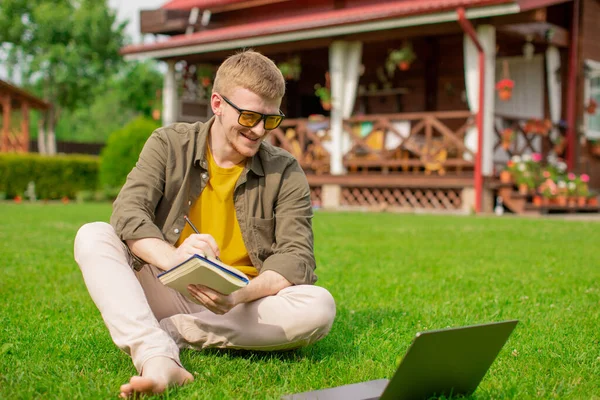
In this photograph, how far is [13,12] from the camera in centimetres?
3556

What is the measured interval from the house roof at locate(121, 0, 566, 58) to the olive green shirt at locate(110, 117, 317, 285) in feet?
32.0

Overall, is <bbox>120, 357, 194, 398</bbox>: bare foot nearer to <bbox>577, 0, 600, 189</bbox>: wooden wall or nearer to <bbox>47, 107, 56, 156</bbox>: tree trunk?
<bbox>577, 0, 600, 189</bbox>: wooden wall

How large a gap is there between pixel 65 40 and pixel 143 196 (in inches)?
1396

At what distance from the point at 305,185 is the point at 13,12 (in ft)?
119

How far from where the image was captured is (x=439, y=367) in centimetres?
236

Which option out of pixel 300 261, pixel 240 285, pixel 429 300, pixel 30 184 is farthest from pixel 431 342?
pixel 30 184

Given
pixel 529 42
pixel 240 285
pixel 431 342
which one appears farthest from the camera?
pixel 529 42

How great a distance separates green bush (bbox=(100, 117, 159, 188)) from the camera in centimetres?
1766

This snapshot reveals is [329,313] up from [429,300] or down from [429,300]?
up

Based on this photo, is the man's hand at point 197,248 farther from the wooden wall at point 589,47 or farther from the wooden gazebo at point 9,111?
the wooden gazebo at point 9,111

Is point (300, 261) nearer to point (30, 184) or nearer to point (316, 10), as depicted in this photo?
point (316, 10)

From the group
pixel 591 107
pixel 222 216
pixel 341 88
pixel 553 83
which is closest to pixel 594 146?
pixel 591 107

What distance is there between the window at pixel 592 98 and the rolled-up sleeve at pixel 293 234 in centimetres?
1341

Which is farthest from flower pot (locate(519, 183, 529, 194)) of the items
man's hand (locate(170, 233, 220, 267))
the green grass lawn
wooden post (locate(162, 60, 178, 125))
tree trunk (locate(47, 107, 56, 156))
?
tree trunk (locate(47, 107, 56, 156))
